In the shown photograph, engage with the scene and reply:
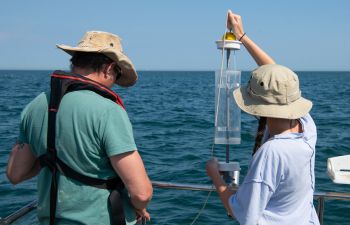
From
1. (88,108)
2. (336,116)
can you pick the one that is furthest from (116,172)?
(336,116)

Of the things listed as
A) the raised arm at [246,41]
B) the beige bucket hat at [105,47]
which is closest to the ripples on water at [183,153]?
the raised arm at [246,41]

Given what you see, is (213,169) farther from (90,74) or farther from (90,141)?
(90,74)

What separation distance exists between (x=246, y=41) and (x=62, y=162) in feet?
4.18

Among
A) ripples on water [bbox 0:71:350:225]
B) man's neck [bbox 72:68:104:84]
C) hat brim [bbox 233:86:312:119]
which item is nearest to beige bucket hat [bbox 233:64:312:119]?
hat brim [bbox 233:86:312:119]

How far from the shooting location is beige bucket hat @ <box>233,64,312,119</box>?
71.0 inches

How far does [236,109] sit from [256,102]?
70cm

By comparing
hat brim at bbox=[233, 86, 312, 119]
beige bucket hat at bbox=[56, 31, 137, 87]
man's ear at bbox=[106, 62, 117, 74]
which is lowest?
hat brim at bbox=[233, 86, 312, 119]

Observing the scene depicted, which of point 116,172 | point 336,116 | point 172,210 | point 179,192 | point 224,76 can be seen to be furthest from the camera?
point 336,116

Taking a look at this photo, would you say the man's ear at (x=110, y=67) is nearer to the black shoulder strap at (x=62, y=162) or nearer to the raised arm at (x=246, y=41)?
the black shoulder strap at (x=62, y=162)

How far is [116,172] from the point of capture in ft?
6.48

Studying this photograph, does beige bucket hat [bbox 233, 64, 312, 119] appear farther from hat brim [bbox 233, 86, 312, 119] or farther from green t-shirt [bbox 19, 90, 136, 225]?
green t-shirt [bbox 19, 90, 136, 225]

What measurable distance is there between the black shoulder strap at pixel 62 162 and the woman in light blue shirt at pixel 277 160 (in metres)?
0.54

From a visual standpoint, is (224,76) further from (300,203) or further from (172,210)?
(172,210)

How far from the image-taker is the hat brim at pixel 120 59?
76.5 inches
